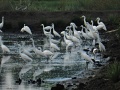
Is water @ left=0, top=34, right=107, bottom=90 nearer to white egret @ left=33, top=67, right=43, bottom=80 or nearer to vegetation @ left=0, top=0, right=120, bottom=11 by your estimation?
white egret @ left=33, top=67, right=43, bottom=80

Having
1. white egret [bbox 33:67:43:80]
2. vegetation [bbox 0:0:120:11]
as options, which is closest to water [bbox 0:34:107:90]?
white egret [bbox 33:67:43:80]

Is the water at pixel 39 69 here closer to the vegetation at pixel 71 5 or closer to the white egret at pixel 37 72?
the white egret at pixel 37 72

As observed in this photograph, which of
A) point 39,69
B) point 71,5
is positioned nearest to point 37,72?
point 39,69

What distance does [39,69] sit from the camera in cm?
1945

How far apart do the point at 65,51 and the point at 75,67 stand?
17.4 ft

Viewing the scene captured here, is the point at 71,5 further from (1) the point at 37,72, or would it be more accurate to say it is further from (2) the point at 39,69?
(1) the point at 37,72

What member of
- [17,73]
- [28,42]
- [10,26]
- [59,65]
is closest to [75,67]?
[59,65]

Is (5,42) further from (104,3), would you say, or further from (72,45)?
(104,3)

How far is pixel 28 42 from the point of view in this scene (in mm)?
28766

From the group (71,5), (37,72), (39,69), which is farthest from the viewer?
(71,5)

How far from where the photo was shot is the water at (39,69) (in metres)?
16.5

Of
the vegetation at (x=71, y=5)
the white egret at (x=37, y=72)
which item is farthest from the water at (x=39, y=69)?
the vegetation at (x=71, y=5)

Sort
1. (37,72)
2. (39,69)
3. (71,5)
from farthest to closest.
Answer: (71,5) < (39,69) < (37,72)

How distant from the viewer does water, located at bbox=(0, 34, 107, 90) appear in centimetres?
1652
